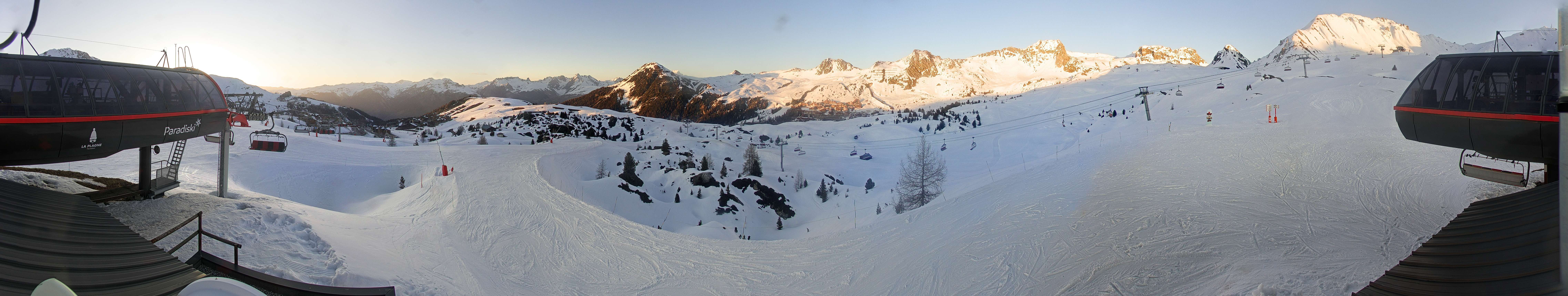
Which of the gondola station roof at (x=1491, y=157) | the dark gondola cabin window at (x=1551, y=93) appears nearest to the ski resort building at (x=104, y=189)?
the gondola station roof at (x=1491, y=157)

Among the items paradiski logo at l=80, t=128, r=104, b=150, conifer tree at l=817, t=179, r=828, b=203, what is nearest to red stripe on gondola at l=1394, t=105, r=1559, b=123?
paradiski logo at l=80, t=128, r=104, b=150

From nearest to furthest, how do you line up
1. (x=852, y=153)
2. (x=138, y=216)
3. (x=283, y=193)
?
(x=138, y=216), (x=283, y=193), (x=852, y=153)

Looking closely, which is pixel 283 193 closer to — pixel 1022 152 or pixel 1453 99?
pixel 1453 99

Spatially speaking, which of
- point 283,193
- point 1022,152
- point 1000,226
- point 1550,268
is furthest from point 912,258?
point 1022,152

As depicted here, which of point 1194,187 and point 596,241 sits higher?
point 1194,187

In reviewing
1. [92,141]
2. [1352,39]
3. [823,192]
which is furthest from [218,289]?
[1352,39]

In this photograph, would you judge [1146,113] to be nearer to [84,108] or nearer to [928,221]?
[928,221]

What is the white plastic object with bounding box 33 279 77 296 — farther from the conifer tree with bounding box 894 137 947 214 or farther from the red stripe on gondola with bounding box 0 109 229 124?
the conifer tree with bounding box 894 137 947 214
